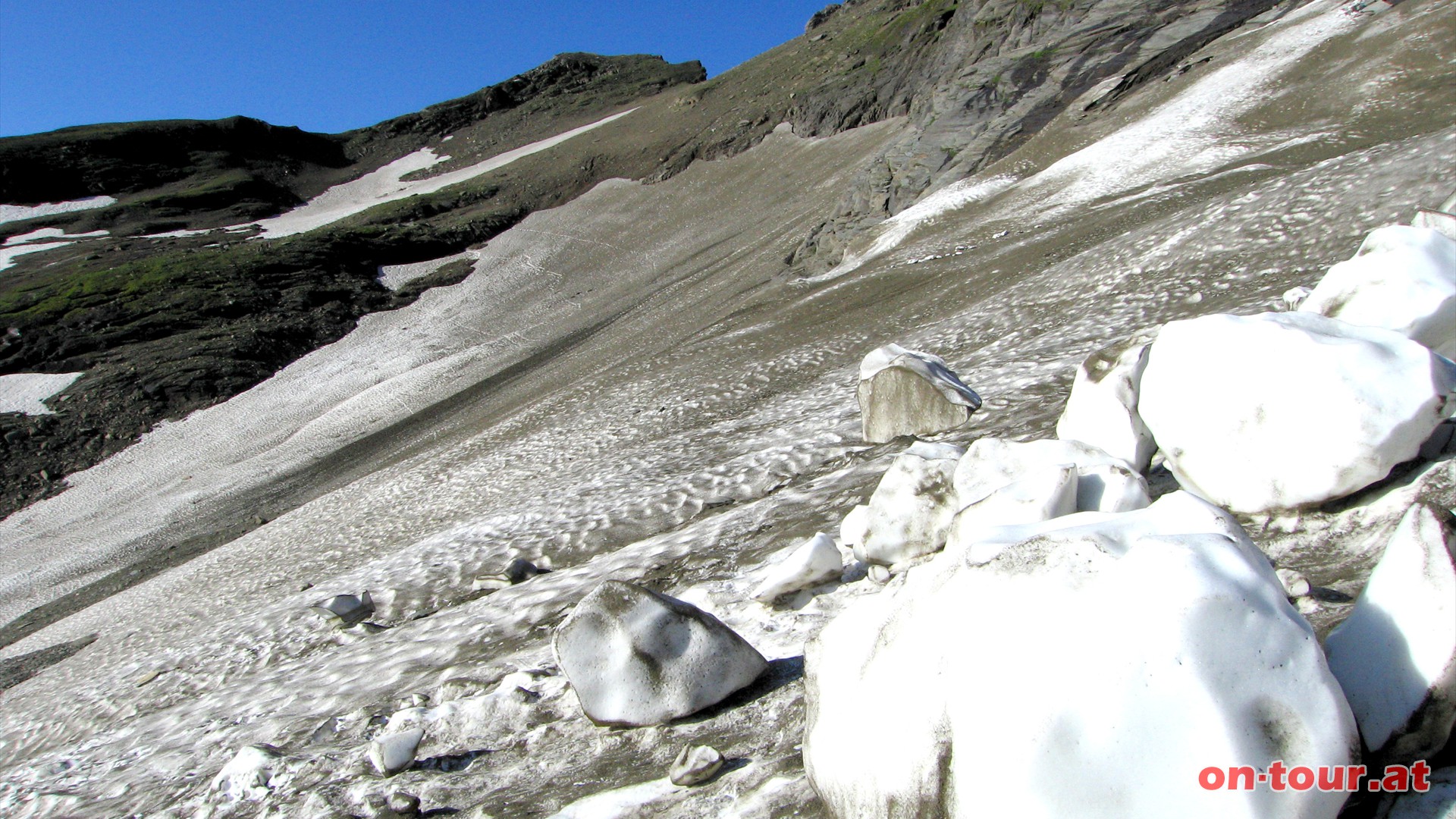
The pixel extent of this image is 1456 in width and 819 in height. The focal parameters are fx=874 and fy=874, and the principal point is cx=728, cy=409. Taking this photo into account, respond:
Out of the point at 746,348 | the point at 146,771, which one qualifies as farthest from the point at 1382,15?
the point at 146,771

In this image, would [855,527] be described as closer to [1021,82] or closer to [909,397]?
[909,397]

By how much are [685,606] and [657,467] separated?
5956 mm

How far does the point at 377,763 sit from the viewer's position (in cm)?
463

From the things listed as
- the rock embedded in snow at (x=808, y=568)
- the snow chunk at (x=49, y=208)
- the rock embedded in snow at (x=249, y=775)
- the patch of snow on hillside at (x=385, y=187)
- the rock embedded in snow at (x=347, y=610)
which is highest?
the snow chunk at (x=49, y=208)

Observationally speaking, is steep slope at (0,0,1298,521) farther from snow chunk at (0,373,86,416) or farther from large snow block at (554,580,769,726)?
large snow block at (554,580,769,726)

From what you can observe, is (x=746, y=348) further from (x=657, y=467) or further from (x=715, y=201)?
(x=715, y=201)

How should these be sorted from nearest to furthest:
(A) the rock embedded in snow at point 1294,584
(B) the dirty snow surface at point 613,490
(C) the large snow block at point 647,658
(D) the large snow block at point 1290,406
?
(A) the rock embedded in snow at point 1294,584
(D) the large snow block at point 1290,406
(C) the large snow block at point 647,658
(B) the dirty snow surface at point 613,490

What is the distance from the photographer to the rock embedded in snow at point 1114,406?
15.0 ft

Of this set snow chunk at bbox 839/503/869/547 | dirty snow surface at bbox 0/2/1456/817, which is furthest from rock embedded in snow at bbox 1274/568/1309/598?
snow chunk at bbox 839/503/869/547

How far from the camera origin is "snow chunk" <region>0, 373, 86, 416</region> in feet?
92.9

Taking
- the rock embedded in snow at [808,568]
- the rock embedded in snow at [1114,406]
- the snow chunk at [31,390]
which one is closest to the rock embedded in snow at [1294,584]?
the rock embedded in snow at [1114,406]

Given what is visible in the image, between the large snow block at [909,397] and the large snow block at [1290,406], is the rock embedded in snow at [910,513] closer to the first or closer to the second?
the large snow block at [1290,406]

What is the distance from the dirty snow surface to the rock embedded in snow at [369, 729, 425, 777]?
0.30ft

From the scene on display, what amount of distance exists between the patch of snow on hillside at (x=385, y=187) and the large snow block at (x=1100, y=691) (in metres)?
55.7
